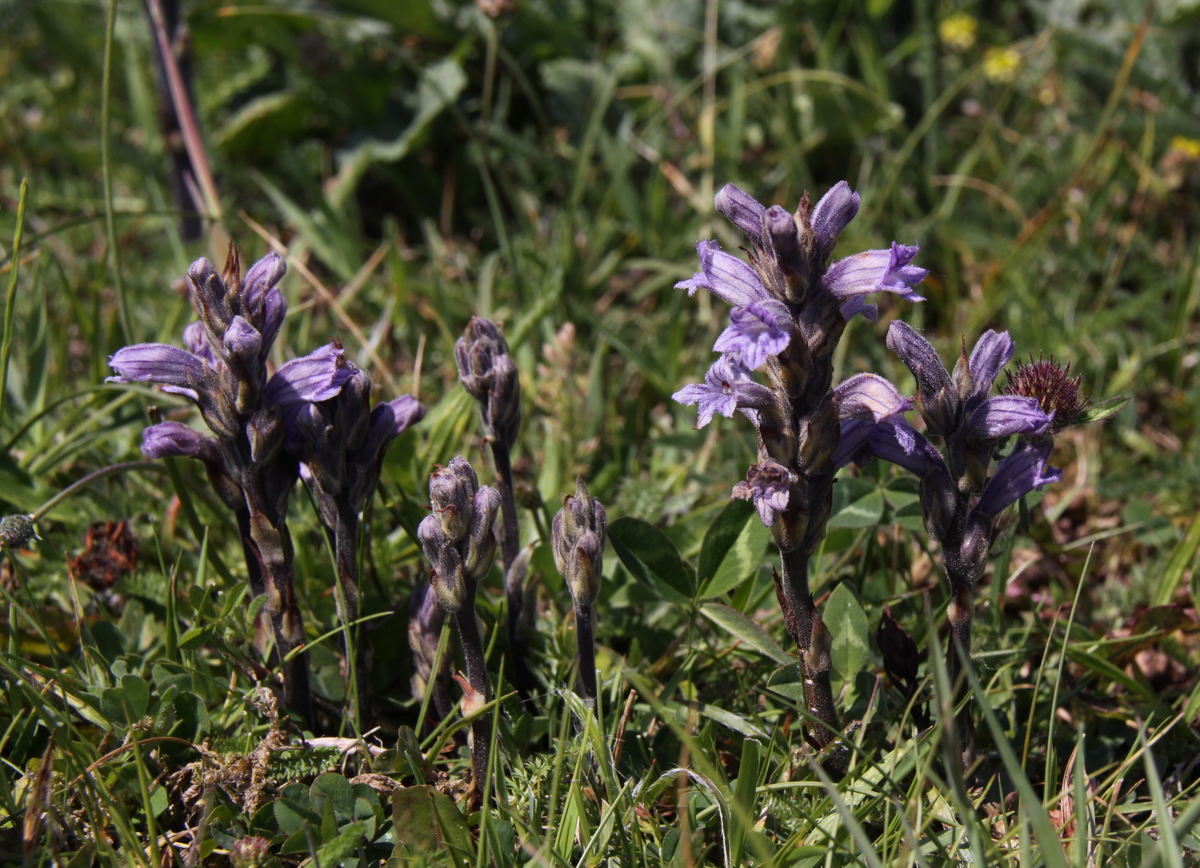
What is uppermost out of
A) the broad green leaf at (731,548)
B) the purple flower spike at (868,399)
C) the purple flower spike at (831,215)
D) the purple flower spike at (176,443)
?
the purple flower spike at (831,215)

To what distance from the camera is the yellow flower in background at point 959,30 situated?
18.3 feet

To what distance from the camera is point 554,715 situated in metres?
2.45

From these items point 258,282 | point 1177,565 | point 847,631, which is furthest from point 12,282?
point 1177,565

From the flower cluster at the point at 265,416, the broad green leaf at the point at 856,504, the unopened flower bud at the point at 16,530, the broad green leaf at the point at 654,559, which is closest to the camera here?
the flower cluster at the point at 265,416

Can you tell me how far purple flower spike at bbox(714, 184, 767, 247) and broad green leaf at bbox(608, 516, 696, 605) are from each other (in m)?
0.83

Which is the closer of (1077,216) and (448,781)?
(448,781)

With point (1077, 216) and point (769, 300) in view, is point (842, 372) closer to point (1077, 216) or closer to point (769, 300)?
point (1077, 216)

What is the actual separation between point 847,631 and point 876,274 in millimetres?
905

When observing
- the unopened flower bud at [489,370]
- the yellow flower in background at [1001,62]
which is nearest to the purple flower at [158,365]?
the unopened flower bud at [489,370]

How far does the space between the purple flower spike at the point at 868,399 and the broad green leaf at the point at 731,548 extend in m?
0.60

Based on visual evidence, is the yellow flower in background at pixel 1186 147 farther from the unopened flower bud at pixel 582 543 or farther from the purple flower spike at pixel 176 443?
the purple flower spike at pixel 176 443

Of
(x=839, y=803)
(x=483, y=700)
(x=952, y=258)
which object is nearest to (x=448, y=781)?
(x=483, y=700)

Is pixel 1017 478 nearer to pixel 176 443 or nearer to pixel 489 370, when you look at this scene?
pixel 489 370

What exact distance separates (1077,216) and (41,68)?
251 inches
